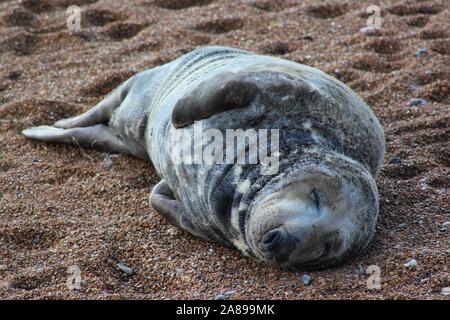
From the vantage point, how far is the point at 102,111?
16.8 feet

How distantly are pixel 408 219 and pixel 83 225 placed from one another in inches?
61.4

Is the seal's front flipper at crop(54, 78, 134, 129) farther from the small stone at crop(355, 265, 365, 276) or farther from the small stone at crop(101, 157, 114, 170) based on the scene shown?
the small stone at crop(355, 265, 365, 276)

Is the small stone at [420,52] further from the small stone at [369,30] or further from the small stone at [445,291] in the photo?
the small stone at [445,291]

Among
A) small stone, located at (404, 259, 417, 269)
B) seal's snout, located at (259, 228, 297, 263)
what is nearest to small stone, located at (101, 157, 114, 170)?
seal's snout, located at (259, 228, 297, 263)

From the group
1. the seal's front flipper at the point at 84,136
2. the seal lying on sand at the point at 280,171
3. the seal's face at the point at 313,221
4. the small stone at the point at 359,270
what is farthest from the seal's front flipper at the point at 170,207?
the seal's front flipper at the point at 84,136

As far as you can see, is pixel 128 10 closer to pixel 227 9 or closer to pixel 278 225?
pixel 227 9

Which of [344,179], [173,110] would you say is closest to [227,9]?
[173,110]

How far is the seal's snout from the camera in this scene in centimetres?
332

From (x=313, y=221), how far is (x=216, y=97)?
78cm

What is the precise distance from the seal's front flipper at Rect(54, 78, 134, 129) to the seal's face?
1.75m

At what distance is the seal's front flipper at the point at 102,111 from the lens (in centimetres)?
504

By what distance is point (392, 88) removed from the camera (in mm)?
5336

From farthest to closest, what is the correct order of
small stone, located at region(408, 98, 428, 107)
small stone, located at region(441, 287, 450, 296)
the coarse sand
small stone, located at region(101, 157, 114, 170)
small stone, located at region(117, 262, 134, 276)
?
small stone, located at region(408, 98, 428, 107)
small stone, located at region(101, 157, 114, 170)
small stone, located at region(117, 262, 134, 276)
the coarse sand
small stone, located at region(441, 287, 450, 296)

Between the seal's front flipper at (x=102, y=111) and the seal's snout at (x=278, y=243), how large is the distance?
194cm
